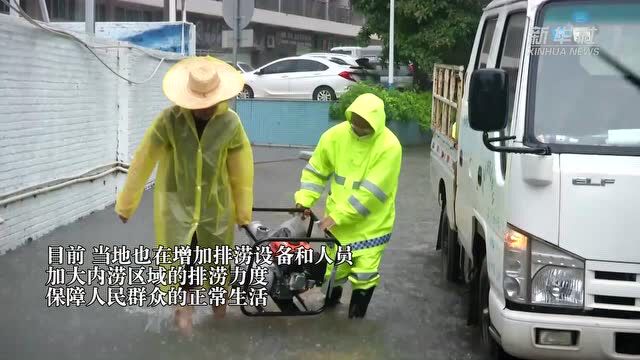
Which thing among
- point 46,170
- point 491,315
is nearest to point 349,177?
point 491,315

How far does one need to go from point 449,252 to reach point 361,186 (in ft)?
5.71

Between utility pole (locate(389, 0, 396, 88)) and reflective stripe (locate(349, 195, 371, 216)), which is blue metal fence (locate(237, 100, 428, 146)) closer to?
utility pole (locate(389, 0, 396, 88))

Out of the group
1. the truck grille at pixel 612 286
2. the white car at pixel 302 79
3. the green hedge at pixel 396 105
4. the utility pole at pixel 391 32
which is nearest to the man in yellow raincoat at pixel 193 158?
the truck grille at pixel 612 286

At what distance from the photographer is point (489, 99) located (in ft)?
12.0

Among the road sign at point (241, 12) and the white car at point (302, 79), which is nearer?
the road sign at point (241, 12)

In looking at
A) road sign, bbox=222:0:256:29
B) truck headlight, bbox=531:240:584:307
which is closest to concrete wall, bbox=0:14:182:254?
road sign, bbox=222:0:256:29

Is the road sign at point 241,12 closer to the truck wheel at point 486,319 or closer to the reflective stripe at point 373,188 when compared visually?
the reflective stripe at point 373,188

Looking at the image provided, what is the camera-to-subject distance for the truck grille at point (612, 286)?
3459 mm

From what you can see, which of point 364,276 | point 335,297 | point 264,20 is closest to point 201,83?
point 364,276

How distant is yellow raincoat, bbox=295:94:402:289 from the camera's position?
195 inches

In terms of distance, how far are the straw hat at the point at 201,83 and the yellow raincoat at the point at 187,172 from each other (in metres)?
0.10

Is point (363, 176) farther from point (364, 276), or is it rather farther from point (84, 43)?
A: point (84, 43)

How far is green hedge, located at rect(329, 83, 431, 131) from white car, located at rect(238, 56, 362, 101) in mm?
3593

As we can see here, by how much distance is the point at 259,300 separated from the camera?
5031 millimetres
